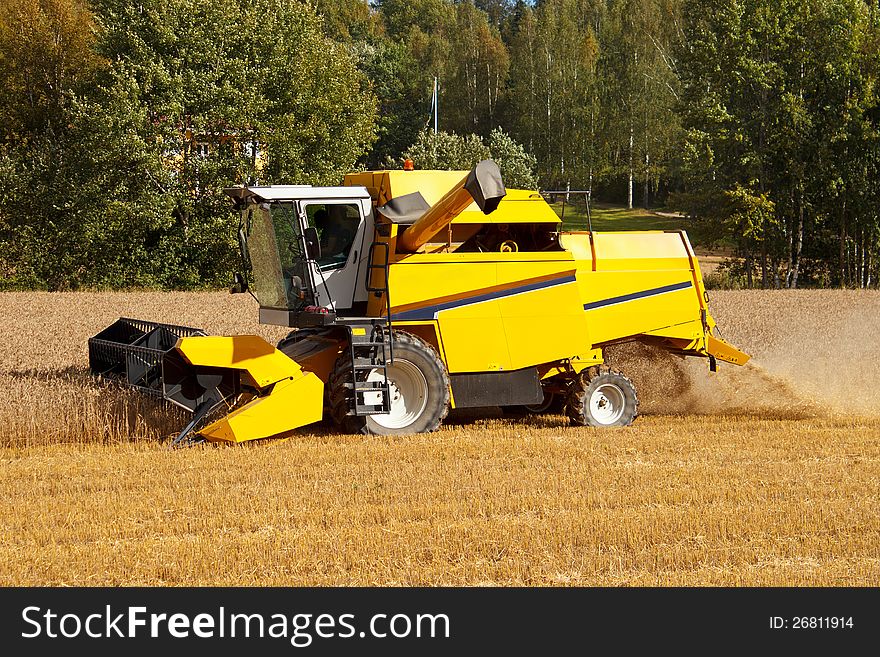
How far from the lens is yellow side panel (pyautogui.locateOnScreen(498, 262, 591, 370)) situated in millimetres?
10289

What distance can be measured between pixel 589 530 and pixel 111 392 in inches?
210

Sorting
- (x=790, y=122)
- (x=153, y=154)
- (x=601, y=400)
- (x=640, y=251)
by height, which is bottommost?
(x=601, y=400)

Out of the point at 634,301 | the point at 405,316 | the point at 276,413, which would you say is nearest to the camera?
the point at 276,413

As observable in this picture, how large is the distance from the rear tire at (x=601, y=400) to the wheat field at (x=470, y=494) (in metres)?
0.26

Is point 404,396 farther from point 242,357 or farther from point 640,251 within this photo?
point 640,251

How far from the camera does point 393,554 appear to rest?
19.8 feet

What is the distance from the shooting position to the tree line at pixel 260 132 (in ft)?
89.4

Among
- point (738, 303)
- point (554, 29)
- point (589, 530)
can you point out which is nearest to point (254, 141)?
point (738, 303)

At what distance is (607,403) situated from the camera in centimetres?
1080

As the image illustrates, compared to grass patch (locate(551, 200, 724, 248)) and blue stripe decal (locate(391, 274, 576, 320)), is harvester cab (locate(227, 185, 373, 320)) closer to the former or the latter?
blue stripe decal (locate(391, 274, 576, 320))

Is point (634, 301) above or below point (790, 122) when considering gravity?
below

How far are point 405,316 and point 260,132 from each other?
66.4 ft

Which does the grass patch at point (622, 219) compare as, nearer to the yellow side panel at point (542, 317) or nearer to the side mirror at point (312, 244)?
the yellow side panel at point (542, 317)

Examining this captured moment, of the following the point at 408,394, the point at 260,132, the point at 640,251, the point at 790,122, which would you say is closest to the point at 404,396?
the point at 408,394
